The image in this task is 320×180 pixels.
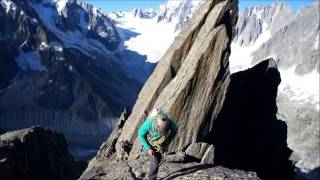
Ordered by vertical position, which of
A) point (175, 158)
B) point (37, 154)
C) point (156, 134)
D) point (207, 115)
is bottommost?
point (37, 154)

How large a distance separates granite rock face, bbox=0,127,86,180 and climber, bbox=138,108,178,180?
2487cm

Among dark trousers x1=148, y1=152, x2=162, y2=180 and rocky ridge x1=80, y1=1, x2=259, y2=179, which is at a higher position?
rocky ridge x1=80, y1=1, x2=259, y2=179

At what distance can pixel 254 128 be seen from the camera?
151 feet

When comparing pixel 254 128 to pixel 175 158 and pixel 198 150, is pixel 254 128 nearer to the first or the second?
pixel 198 150

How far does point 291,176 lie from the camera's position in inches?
1906

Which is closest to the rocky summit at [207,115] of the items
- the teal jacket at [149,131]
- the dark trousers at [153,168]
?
the dark trousers at [153,168]

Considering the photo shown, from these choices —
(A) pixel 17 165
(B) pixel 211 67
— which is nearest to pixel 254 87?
(B) pixel 211 67

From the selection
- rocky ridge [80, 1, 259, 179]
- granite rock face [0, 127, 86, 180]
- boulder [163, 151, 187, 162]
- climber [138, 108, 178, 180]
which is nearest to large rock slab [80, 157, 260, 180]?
boulder [163, 151, 187, 162]

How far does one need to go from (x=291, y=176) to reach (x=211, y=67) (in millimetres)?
15144

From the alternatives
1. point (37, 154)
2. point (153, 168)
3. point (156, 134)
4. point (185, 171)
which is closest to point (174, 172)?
point (185, 171)

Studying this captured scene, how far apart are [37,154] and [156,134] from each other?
46.7 metres

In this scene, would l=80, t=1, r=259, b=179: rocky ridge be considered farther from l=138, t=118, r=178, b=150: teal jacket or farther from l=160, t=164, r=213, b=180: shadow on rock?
l=138, t=118, r=178, b=150: teal jacket

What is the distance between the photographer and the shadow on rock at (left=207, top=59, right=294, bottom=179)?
40625 millimetres

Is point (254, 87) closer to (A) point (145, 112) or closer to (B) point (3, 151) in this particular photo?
(A) point (145, 112)
